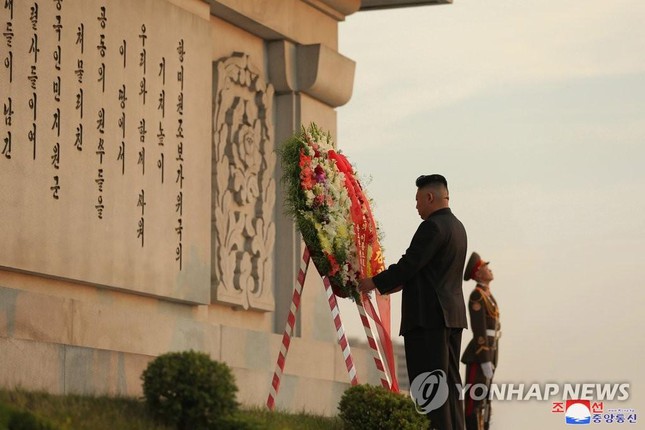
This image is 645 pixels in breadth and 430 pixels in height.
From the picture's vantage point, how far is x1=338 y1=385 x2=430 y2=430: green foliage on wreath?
8.20m

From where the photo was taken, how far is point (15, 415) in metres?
6.59

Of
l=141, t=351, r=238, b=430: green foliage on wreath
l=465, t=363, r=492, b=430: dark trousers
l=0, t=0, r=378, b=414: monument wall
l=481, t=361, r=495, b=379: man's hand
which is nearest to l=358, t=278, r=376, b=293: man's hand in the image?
l=0, t=0, r=378, b=414: monument wall

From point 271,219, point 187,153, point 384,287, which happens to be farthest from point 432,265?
point 271,219

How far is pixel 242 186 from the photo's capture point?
12.1 meters

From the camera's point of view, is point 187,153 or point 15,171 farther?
point 187,153

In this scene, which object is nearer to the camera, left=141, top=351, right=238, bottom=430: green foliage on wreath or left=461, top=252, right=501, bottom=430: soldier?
left=141, top=351, right=238, bottom=430: green foliage on wreath

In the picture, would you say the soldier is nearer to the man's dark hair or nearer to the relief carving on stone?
the relief carving on stone

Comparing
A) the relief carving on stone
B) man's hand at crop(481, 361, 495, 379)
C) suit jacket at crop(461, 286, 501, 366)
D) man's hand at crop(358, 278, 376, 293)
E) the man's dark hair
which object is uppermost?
the relief carving on stone

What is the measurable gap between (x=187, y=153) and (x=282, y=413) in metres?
3.18

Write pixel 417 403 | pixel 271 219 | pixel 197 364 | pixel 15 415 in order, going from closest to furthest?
pixel 15 415
pixel 197 364
pixel 417 403
pixel 271 219

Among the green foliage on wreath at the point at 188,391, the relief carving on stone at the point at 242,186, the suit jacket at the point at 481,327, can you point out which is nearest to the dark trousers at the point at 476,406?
the suit jacket at the point at 481,327

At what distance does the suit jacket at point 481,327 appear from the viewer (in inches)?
493

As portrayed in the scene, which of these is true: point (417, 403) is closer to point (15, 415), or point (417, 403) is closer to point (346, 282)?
point (346, 282)

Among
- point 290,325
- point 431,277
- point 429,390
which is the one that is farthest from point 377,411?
point 290,325
